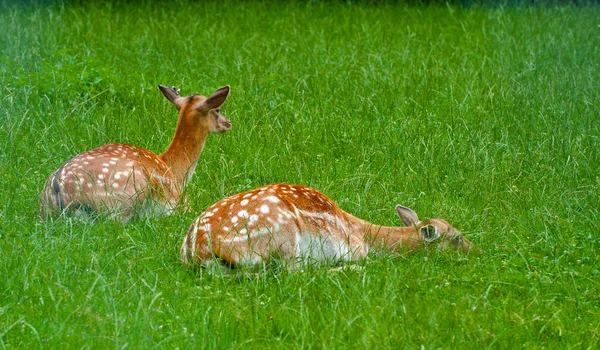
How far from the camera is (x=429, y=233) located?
22.0 ft

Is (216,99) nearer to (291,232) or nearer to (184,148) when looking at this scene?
(184,148)

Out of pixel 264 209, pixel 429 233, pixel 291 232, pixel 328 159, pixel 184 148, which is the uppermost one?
pixel 264 209

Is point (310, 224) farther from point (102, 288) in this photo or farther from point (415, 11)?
point (415, 11)

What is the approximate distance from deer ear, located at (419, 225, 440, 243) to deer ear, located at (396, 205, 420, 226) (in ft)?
0.71

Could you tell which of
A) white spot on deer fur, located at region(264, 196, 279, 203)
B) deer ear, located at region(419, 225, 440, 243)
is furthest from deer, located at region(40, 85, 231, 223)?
deer ear, located at region(419, 225, 440, 243)

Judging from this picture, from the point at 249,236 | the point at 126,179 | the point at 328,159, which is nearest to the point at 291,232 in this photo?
the point at 249,236

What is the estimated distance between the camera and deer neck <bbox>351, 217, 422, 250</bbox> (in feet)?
22.1

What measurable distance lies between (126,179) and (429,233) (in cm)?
197

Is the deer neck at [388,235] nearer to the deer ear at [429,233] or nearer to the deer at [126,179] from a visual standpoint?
the deer ear at [429,233]

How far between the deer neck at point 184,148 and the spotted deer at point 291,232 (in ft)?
5.21

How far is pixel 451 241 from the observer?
6672 mm

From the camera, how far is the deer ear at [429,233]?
666 cm

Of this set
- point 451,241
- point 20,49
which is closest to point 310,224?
point 451,241

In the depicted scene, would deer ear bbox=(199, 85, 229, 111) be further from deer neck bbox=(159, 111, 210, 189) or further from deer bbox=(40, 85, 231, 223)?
deer neck bbox=(159, 111, 210, 189)
